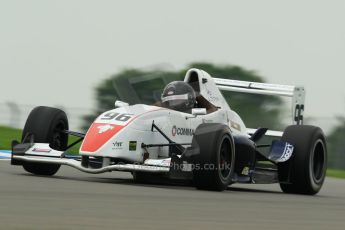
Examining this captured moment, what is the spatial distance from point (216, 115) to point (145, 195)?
3.64 m

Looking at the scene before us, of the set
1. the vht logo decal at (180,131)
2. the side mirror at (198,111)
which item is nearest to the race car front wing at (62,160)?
the vht logo decal at (180,131)

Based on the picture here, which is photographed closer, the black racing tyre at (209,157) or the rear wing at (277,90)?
the black racing tyre at (209,157)

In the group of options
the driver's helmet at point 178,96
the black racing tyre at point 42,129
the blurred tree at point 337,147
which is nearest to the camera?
the black racing tyre at point 42,129

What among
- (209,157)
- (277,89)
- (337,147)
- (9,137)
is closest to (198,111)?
(209,157)

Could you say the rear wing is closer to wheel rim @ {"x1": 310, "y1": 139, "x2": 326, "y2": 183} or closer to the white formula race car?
the white formula race car

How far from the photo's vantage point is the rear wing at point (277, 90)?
47.4 feet

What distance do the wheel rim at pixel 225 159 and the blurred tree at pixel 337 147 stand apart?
58.0 feet

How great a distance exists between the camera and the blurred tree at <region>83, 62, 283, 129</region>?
12.2 m

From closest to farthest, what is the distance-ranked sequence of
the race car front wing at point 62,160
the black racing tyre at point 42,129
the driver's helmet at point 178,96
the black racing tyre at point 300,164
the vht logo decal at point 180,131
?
1. the race car front wing at point 62,160
2. the vht logo decal at point 180,131
3. the black racing tyre at point 42,129
4. the black racing tyre at point 300,164
5. the driver's helmet at point 178,96

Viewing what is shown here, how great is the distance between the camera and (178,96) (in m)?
12.7

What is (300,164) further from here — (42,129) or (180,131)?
(42,129)

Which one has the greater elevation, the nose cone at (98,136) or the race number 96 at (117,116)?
the race number 96 at (117,116)

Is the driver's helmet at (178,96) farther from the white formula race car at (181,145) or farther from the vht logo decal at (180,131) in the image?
the vht logo decal at (180,131)

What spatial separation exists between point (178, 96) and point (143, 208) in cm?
485
